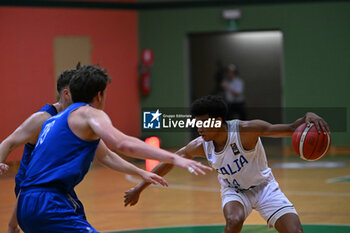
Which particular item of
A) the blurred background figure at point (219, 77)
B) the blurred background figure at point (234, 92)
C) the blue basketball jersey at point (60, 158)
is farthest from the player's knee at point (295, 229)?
the blurred background figure at point (219, 77)

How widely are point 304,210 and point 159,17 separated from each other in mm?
8779

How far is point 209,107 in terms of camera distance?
5.40m

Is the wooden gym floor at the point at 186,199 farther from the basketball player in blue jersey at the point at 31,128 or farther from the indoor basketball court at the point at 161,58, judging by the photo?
the basketball player in blue jersey at the point at 31,128

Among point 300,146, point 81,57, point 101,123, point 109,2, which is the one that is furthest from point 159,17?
point 101,123

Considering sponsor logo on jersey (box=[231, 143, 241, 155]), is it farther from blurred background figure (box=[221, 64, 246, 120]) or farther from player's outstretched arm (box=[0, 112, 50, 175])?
blurred background figure (box=[221, 64, 246, 120])

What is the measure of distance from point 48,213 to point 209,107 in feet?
6.43

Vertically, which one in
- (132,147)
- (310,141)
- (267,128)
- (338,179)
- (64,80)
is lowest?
(338,179)

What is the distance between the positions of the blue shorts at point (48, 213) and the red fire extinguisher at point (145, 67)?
1214 cm

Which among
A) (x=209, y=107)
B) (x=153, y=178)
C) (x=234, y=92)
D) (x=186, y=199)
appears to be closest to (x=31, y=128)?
(x=153, y=178)

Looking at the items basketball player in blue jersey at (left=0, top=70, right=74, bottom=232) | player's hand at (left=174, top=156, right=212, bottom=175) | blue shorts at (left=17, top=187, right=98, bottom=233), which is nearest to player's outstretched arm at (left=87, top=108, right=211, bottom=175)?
player's hand at (left=174, top=156, right=212, bottom=175)

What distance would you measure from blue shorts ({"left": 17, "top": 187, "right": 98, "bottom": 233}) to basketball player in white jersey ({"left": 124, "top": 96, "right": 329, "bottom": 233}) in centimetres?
137

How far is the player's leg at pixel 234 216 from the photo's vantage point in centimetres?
519

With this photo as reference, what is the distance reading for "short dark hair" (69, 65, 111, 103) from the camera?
4.05 meters

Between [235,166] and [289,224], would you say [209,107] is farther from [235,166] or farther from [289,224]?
[289,224]
